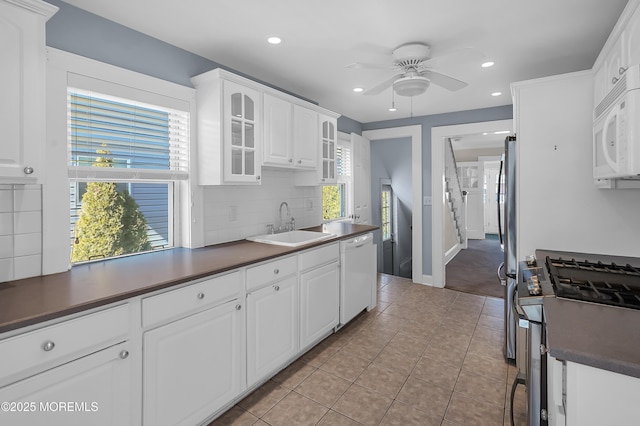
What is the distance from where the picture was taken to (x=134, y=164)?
219 cm

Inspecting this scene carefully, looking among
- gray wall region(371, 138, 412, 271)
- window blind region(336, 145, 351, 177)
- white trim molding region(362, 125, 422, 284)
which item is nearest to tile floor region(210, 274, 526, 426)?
white trim molding region(362, 125, 422, 284)

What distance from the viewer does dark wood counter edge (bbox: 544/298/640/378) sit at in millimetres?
912

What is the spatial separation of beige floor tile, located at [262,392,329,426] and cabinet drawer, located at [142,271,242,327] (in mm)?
767

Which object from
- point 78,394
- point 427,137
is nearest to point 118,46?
point 78,394

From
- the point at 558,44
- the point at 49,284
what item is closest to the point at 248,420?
the point at 49,284

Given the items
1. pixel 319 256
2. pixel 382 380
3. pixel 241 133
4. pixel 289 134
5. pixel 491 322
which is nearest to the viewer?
pixel 382 380

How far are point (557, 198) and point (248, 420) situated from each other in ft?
8.39

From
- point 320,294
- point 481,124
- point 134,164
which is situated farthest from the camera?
point 481,124

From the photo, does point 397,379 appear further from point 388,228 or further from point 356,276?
point 388,228

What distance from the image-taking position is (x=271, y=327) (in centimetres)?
226

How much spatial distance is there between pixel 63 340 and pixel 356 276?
248 centimetres

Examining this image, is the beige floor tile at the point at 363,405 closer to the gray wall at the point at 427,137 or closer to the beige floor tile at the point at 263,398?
the beige floor tile at the point at 263,398

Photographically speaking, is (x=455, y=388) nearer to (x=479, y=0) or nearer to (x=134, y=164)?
(x=479, y=0)

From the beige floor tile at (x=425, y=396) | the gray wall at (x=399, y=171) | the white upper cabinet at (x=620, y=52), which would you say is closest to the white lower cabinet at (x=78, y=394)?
the beige floor tile at (x=425, y=396)
